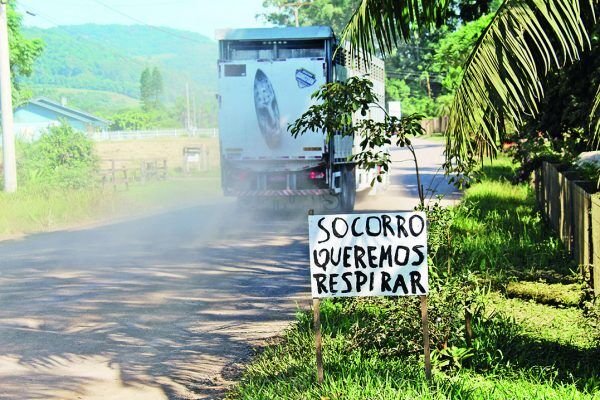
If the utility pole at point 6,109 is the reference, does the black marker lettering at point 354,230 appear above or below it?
below

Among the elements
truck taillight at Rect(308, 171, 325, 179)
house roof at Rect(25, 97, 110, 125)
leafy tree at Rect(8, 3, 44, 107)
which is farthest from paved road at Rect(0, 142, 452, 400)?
house roof at Rect(25, 97, 110, 125)

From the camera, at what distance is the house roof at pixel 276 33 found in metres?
20.3

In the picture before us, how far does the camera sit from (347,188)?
74.9ft

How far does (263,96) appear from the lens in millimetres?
20766

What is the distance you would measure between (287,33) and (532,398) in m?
15.2

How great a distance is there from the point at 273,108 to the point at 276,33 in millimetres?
1622

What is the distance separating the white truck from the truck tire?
2.50ft

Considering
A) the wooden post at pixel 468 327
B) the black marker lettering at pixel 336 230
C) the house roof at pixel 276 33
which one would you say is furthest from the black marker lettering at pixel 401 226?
the house roof at pixel 276 33

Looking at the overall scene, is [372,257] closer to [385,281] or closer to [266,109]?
[385,281]

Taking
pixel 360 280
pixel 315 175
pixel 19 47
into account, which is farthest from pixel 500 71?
pixel 19 47

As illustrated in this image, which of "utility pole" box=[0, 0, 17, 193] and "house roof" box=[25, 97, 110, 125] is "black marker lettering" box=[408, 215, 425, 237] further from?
"house roof" box=[25, 97, 110, 125]

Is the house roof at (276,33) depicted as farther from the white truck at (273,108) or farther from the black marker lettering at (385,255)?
the black marker lettering at (385,255)

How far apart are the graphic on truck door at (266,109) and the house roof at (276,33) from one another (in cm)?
78

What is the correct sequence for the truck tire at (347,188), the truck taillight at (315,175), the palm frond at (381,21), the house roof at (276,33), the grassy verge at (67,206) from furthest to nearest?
the truck tire at (347,188) → the grassy verge at (67,206) → the truck taillight at (315,175) → the house roof at (276,33) → the palm frond at (381,21)
